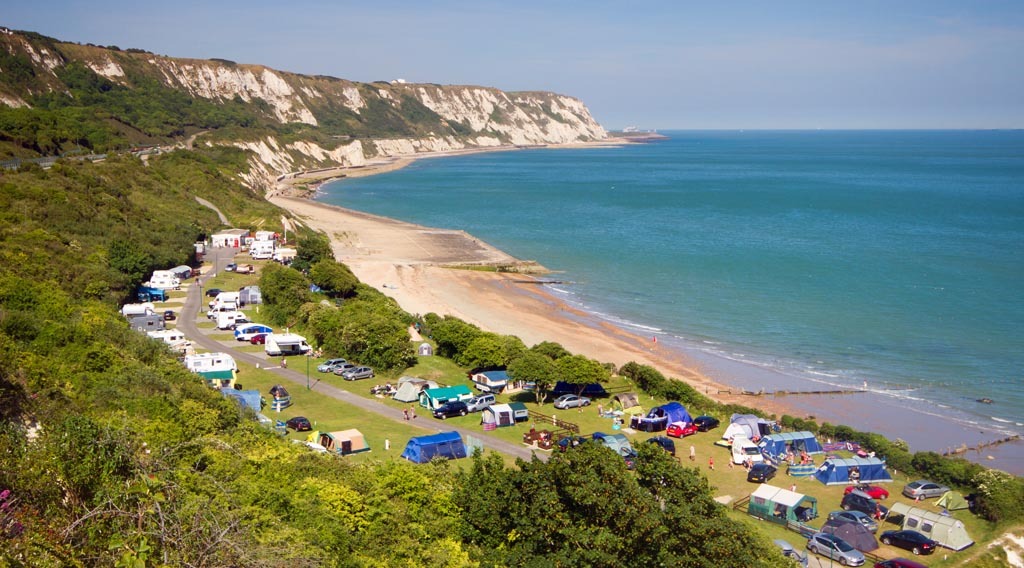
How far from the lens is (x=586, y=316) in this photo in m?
47.4

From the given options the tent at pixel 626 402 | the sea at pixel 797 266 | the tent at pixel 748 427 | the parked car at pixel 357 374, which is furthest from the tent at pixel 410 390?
the sea at pixel 797 266

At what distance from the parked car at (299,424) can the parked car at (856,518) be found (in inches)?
603

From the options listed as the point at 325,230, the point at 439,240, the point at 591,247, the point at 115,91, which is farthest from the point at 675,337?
the point at 115,91

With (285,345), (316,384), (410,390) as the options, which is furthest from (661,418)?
(285,345)

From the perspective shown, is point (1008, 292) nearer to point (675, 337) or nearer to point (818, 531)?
point (675, 337)

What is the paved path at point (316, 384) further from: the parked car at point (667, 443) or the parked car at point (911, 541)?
the parked car at point (911, 541)

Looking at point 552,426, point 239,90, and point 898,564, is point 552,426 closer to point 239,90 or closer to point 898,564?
point 898,564

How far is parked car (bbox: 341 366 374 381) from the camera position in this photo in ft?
97.6

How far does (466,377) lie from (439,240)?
44220 millimetres

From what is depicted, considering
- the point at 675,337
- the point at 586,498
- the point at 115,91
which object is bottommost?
the point at 675,337

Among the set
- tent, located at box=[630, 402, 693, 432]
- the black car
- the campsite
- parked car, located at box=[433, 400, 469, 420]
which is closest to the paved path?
the campsite

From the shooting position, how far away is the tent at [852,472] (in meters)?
22.9

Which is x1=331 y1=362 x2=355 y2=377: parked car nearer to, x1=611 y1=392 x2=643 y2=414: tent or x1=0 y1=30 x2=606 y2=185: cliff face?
x1=611 y1=392 x2=643 y2=414: tent

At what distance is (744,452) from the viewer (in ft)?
78.8
